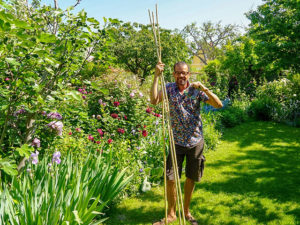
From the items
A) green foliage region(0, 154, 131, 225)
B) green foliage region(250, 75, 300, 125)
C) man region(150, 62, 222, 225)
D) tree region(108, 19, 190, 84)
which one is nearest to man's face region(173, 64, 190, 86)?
man region(150, 62, 222, 225)

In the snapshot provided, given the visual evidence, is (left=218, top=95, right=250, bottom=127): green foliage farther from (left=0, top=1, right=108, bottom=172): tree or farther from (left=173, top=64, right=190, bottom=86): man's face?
(left=0, top=1, right=108, bottom=172): tree

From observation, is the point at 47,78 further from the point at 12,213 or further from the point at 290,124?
the point at 290,124

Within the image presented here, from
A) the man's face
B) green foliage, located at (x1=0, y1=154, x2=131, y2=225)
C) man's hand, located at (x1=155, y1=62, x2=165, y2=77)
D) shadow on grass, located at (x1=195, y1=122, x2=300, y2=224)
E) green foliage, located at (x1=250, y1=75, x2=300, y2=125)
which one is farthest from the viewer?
green foliage, located at (x1=250, y1=75, x2=300, y2=125)

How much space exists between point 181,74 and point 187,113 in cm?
42

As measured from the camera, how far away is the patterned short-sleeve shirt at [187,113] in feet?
8.39

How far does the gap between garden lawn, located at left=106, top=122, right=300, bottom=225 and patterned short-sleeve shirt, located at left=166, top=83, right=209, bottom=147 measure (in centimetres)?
115

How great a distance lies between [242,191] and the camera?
3711 millimetres

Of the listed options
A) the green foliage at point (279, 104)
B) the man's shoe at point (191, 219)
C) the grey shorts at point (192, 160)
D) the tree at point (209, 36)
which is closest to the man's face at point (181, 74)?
the grey shorts at point (192, 160)

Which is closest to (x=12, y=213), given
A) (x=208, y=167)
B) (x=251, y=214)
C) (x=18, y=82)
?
(x=18, y=82)

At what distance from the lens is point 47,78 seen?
8.00 feet

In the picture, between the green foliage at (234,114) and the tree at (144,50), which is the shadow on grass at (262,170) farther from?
the tree at (144,50)

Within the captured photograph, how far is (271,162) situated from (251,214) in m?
2.11

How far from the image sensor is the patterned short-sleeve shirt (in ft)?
8.39

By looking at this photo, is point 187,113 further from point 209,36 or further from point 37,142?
point 209,36
